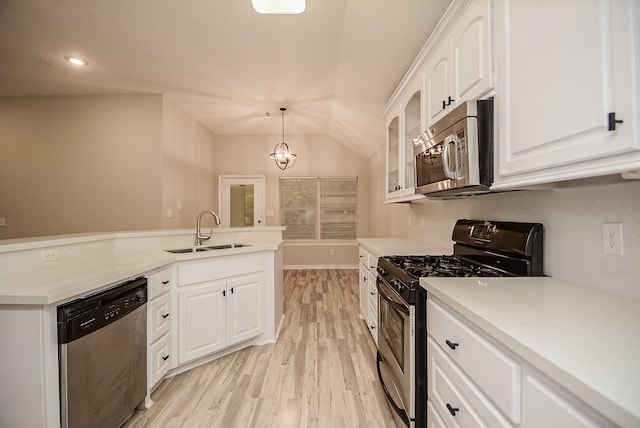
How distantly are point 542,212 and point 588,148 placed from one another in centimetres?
66

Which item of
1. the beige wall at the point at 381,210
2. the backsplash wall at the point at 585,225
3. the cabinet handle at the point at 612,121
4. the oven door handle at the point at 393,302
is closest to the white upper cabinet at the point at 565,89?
the cabinet handle at the point at 612,121

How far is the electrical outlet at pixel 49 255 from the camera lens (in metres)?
1.60

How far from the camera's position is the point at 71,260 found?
177cm

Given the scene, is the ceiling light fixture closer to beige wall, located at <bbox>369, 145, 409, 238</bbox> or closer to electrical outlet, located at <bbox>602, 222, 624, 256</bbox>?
electrical outlet, located at <bbox>602, 222, 624, 256</bbox>

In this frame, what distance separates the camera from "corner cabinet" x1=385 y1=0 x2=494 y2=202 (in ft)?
4.17

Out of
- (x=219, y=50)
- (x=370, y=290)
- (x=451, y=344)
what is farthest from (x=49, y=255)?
(x=370, y=290)

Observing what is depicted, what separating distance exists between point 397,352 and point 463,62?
1.60 m

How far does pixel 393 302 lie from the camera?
156 cm

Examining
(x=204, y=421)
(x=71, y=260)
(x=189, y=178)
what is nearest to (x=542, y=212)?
(x=204, y=421)

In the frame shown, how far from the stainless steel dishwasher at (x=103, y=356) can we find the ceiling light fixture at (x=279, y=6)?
5.51 ft

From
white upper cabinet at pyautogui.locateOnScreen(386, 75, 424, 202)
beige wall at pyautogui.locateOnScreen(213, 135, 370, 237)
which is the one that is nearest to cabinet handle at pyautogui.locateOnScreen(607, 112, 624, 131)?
white upper cabinet at pyautogui.locateOnScreen(386, 75, 424, 202)

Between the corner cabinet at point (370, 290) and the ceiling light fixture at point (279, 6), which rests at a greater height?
the ceiling light fixture at point (279, 6)

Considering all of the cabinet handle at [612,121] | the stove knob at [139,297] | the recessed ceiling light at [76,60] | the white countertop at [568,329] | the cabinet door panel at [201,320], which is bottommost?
the cabinet door panel at [201,320]

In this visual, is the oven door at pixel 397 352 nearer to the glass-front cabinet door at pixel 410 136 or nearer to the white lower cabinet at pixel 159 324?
the glass-front cabinet door at pixel 410 136
